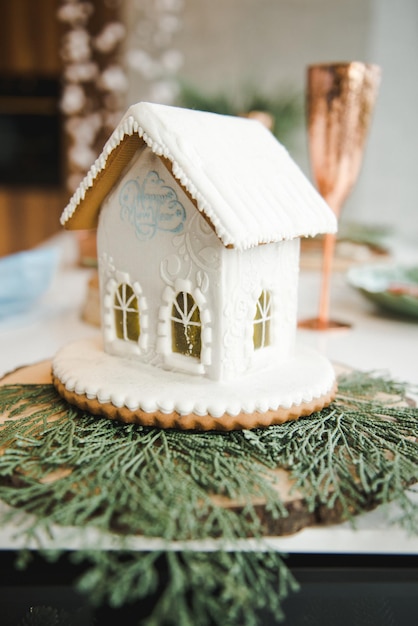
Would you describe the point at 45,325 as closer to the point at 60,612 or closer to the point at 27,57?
the point at 60,612

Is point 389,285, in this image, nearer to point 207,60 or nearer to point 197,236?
point 197,236

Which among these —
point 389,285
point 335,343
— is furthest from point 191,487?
point 389,285

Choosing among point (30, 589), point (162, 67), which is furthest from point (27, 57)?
point (30, 589)

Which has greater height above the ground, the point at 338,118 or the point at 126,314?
the point at 338,118

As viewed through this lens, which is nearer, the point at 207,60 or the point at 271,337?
the point at 271,337

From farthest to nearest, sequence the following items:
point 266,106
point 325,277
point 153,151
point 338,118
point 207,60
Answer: point 207,60, point 266,106, point 325,277, point 338,118, point 153,151

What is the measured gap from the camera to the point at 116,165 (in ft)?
2.45

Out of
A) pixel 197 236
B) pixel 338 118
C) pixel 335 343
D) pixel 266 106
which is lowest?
pixel 335 343

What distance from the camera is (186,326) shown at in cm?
74

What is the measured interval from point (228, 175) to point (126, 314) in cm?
25

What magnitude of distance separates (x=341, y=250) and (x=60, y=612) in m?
1.57

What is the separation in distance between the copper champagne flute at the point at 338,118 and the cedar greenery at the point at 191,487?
589 millimetres

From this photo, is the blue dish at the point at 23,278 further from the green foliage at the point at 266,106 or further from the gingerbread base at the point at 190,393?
the green foliage at the point at 266,106

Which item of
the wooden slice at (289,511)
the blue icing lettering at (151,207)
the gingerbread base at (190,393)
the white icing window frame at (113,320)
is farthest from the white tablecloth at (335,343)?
the blue icing lettering at (151,207)
